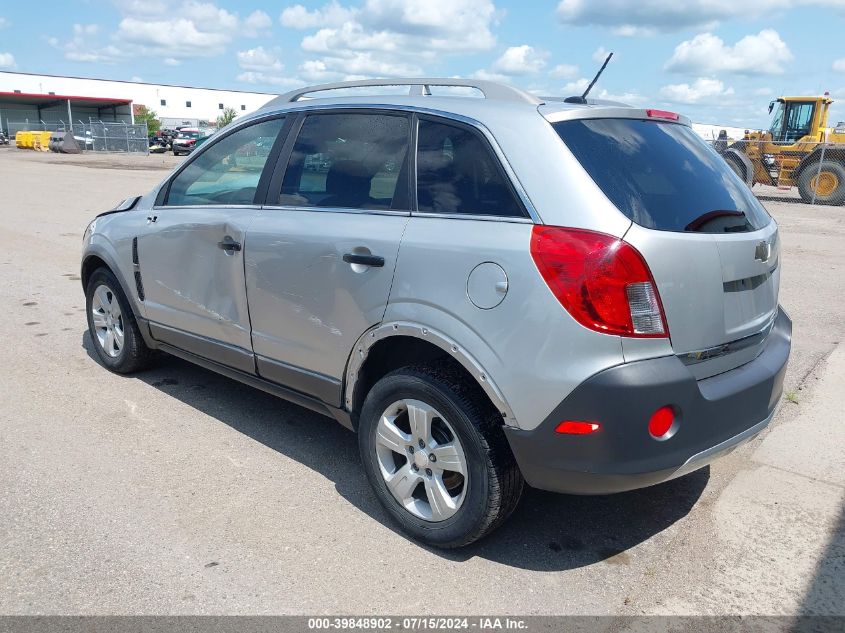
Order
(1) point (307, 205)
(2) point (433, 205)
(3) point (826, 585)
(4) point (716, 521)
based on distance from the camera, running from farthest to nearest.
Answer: (1) point (307, 205), (4) point (716, 521), (2) point (433, 205), (3) point (826, 585)

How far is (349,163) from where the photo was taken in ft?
11.2

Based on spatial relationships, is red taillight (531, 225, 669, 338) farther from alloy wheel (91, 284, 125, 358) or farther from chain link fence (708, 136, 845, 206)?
chain link fence (708, 136, 845, 206)

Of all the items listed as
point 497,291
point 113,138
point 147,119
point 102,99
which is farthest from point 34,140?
point 497,291

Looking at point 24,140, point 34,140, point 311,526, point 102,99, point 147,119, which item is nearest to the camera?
point 311,526

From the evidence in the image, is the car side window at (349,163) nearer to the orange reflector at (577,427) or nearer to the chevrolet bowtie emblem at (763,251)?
the orange reflector at (577,427)

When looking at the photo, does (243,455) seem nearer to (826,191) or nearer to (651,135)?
(651,135)

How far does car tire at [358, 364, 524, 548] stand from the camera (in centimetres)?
276

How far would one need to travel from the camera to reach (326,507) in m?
3.36

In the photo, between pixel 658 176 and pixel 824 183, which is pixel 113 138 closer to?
pixel 824 183

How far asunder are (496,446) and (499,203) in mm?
947

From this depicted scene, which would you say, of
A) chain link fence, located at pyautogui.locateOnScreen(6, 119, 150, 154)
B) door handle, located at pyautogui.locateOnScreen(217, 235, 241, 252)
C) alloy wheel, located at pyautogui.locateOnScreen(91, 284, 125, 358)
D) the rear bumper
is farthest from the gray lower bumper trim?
chain link fence, located at pyautogui.locateOnScreen(6, 119, 150, 154)

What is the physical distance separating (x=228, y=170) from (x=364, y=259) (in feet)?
4.90

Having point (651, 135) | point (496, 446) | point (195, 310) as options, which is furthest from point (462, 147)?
point (195, 310)

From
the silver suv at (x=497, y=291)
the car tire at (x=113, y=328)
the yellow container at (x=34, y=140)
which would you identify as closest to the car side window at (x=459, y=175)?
the silver suv at (x=497, y=291)
